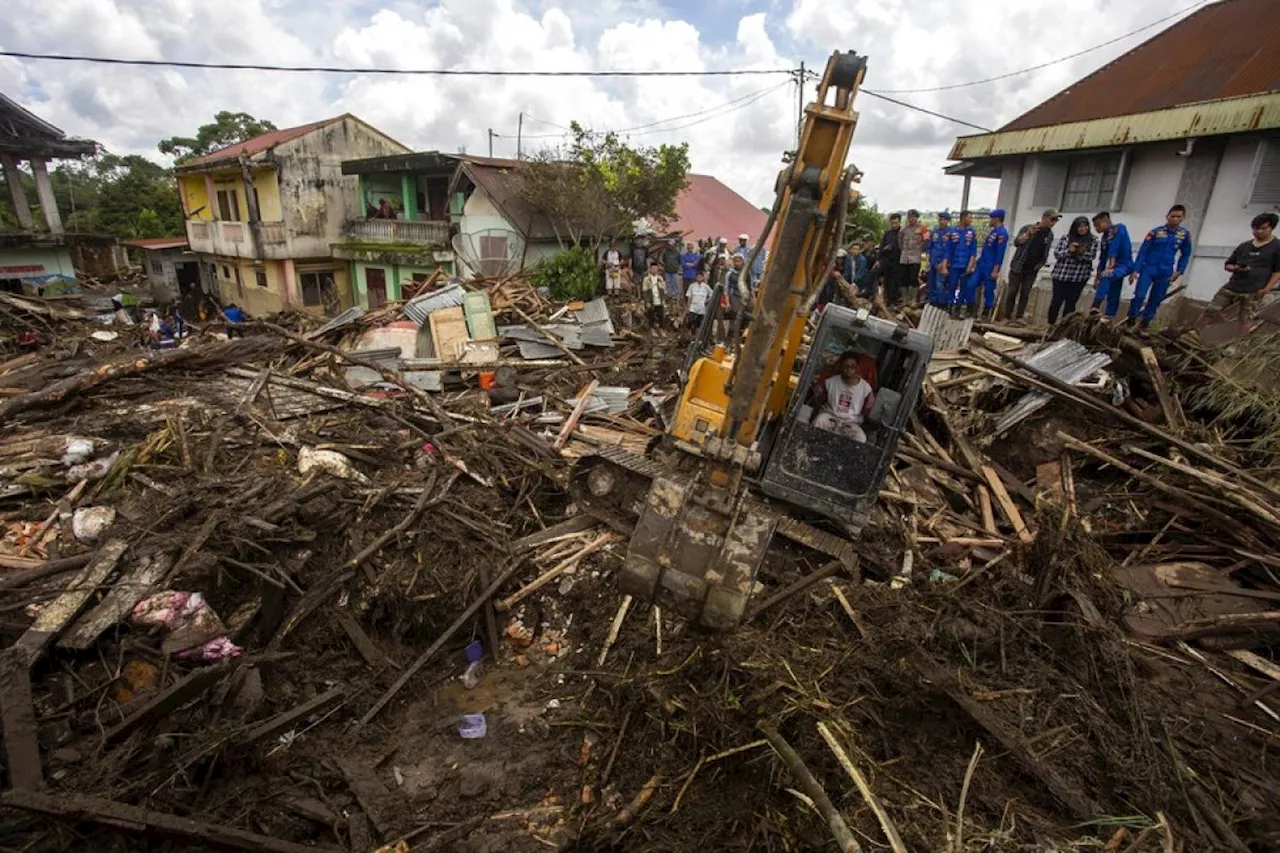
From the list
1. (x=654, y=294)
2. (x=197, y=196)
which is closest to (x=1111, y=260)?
(x=654, y=294)

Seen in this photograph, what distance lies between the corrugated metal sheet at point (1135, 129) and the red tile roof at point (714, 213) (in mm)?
13725

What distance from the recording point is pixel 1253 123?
1143 centimetres

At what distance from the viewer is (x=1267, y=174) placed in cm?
1189

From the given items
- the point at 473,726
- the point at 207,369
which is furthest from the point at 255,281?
the point at 473,726

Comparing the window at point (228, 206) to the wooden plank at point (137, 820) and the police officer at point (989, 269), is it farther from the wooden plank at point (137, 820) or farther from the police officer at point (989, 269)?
the wooden plank at point (137, 820)

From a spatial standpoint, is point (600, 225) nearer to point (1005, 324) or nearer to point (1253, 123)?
point (1005, 324)

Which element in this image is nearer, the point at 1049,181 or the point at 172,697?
the point at 172,697

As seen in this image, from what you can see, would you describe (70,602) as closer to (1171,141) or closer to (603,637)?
(603,637)

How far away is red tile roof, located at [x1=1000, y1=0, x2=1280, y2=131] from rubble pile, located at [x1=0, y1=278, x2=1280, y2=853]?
843 centimetres

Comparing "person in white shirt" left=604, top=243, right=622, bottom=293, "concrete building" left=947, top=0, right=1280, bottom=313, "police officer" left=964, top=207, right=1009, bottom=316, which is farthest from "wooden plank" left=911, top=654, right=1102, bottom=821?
"person in white shirt" left=604, top=243, right=622, bottom=293

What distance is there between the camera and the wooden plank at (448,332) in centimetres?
1306

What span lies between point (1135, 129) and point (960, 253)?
18.5ft

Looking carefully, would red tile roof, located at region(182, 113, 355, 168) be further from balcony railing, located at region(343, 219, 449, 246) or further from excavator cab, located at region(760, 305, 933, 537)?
excavator cab, located at region(760, 305, 933, 537)

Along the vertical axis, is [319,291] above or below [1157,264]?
below
